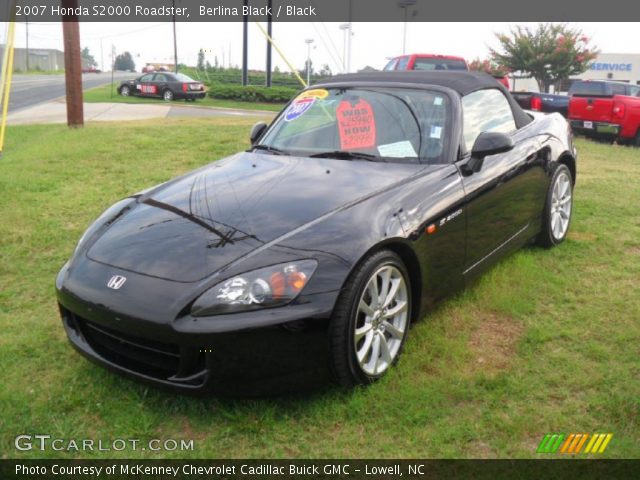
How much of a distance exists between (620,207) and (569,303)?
2.99 meters

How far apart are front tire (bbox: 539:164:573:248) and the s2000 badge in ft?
6.72

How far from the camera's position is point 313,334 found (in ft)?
8.68

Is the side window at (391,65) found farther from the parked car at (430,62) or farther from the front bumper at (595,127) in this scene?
the front bumper at (595,127)

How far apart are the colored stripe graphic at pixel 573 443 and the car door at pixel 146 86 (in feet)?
90.1

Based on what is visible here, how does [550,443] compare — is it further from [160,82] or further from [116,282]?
[160,82]

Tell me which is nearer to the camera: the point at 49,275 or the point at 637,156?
the point at 49,275

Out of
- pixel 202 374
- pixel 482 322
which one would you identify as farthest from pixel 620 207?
pixel 202 374

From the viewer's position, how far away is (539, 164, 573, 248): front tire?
4.92 meters

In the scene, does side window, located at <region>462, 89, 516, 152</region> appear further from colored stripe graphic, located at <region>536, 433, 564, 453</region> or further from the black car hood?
colored stripe graphic, located at <region>536, 433, 564, 453</region>

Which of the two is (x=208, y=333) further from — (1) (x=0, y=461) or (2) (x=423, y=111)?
(2) (x=423, y=111)

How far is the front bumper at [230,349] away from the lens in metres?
2.55

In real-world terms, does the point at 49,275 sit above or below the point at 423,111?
below

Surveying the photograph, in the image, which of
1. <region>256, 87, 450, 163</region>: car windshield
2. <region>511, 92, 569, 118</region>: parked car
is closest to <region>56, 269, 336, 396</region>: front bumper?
<region>256, 87, 450, 163</region>: car windshield

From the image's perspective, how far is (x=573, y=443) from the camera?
2.61m
